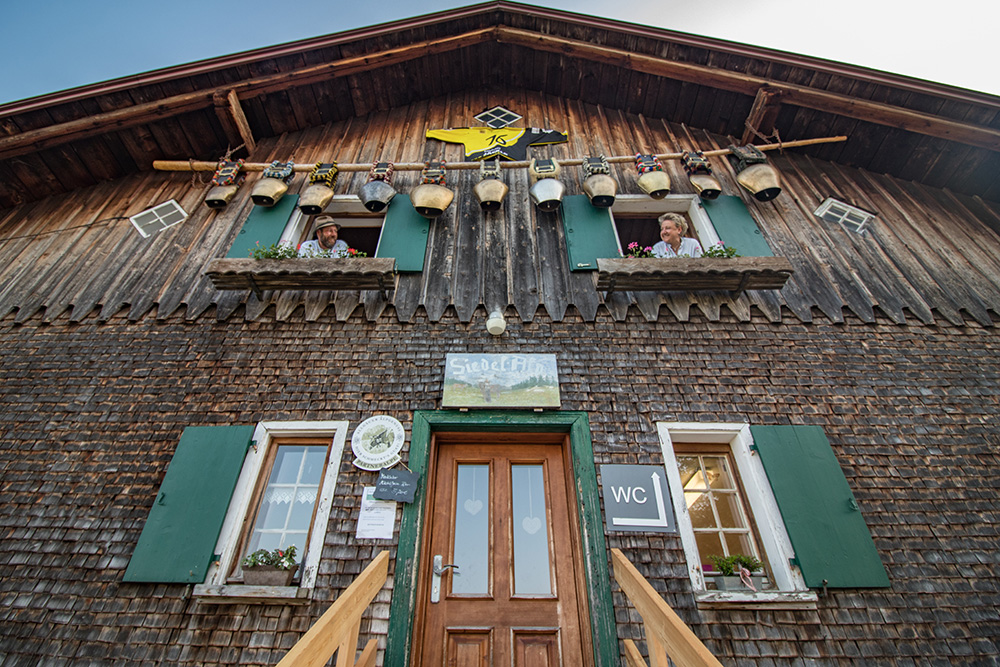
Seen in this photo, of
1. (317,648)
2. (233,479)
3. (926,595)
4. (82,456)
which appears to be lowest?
(317,648)

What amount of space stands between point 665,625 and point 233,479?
11.7 ft

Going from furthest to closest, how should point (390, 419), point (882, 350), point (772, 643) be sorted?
1. point (882, 350)
2. point (390, 419)
3. point (772, 643)

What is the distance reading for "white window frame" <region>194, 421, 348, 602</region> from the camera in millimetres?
3721

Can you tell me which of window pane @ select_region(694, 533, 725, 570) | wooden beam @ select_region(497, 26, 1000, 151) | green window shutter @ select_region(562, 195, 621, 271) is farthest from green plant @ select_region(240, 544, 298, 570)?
wooden beam @ select_region(497, 26, 1000, 151)

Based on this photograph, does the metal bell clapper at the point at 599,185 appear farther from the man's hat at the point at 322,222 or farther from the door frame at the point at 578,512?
the man's hat at the point at 322,222

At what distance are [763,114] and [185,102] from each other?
821 cm

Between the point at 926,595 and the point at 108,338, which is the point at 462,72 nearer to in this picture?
the point at 108,338

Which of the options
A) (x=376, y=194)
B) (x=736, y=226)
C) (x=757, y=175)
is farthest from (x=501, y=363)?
(x=757, y=175)

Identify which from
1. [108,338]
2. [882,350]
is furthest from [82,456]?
[882,350]

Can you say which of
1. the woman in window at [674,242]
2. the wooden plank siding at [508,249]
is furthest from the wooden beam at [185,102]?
the woman in window at [674,242]

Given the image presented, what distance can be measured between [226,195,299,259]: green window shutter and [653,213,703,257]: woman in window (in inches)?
179

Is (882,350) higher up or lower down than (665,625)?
higher up

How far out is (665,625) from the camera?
2453mm

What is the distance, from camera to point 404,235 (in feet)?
19.6
